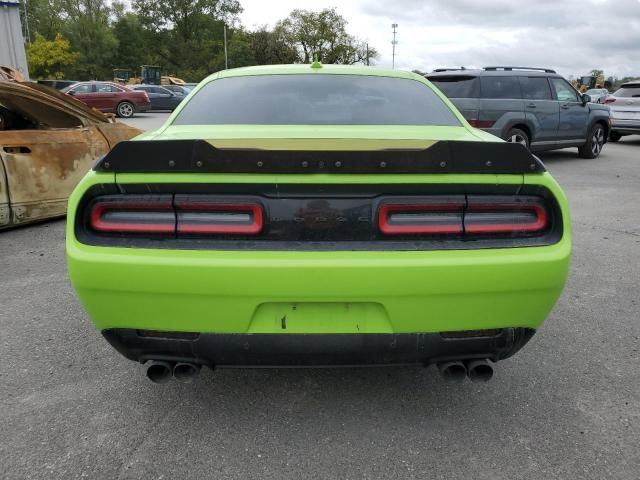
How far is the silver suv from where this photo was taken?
13.7 metres

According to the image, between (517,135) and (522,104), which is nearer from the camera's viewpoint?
(522,104)

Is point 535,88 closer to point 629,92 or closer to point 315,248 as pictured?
point 629,92

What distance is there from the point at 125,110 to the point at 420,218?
24.4 m

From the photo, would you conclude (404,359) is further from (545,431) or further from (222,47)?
(222,47)

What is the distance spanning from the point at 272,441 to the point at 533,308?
1.22m

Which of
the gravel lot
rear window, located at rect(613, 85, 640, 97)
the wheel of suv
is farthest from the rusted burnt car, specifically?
rear window, located at rect(613, 85, 640, 97)

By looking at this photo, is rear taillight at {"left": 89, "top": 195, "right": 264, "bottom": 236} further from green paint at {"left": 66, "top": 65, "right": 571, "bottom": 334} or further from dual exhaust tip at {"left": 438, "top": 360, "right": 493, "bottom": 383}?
dual exhaust tip at {"left": 438, "top": 360, "right": 493, "bottom": 383}

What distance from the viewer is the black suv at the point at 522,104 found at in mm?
9508

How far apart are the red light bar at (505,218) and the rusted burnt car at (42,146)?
487 cm

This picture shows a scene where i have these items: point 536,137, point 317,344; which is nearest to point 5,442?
point 317,344

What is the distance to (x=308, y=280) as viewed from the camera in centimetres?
190

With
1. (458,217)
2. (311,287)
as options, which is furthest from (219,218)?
(458,217)

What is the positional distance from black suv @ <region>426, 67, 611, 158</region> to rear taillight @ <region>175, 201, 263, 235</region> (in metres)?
8.14

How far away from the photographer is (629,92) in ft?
46.3
